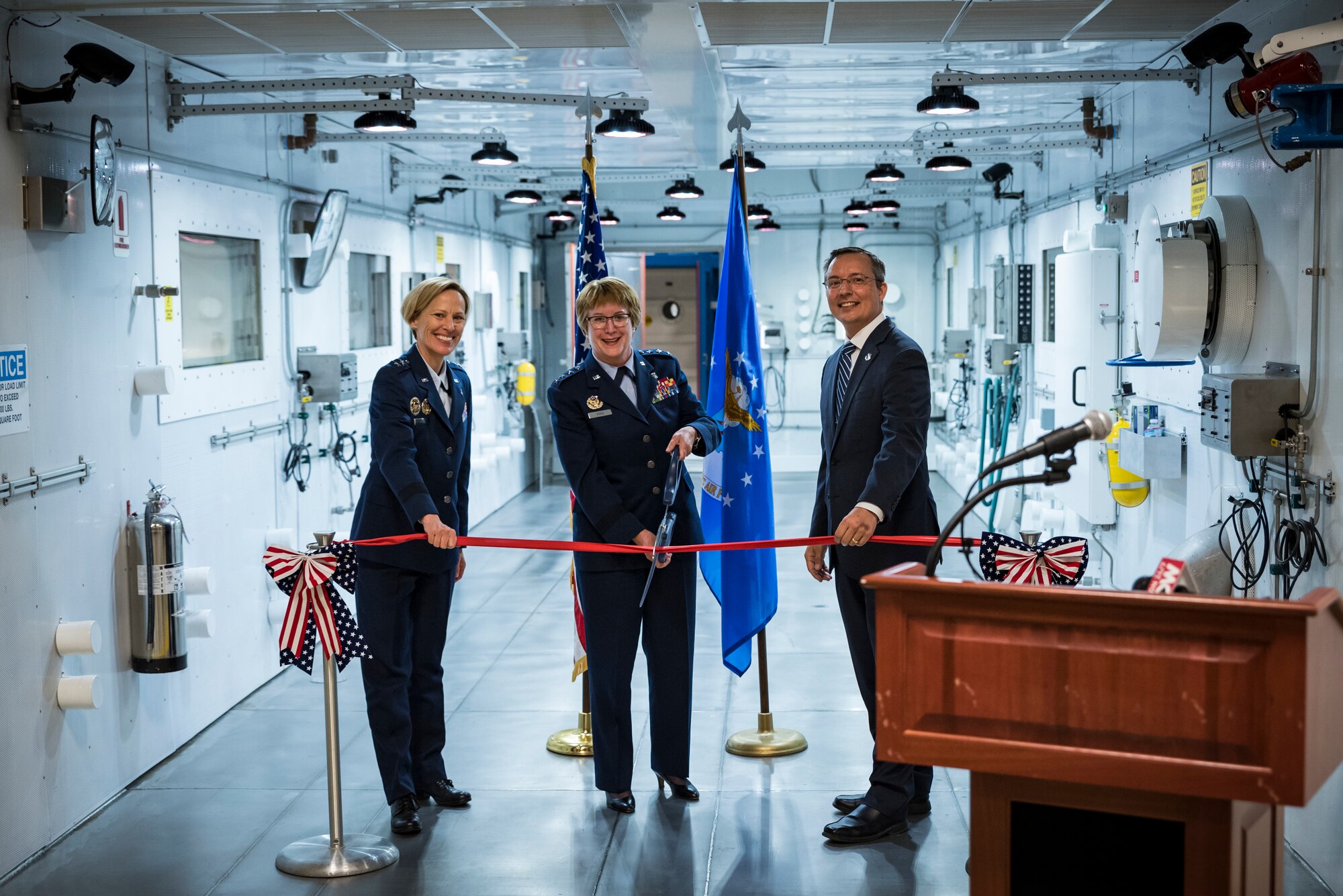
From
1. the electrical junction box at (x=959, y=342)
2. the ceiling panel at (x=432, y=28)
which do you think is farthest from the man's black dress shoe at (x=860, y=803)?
the electrical junction box at (x=959, y=342)

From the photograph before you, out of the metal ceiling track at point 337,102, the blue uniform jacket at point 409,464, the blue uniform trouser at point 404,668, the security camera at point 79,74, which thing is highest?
the metal ceiling track at point 337,102

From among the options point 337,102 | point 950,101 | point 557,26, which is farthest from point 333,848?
point 950,101

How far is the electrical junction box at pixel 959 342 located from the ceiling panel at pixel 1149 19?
6353mm

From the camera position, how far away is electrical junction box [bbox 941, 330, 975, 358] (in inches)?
464

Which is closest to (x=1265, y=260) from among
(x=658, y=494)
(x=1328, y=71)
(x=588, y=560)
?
(x=1328, y=71)

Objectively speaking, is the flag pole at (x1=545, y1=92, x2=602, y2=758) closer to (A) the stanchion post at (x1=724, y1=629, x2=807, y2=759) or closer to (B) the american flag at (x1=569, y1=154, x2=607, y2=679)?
(B) the american flag at (x1=569, y1=154, x2=607, y2=679)

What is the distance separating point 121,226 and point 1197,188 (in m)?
4.31

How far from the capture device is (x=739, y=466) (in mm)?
4832

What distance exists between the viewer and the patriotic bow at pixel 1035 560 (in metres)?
3.80

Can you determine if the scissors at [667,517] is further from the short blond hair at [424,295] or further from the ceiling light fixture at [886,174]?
the ceiling light fixture at [886,174]

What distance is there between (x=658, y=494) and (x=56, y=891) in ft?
7.20

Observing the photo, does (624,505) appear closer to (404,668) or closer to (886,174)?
(404,668)

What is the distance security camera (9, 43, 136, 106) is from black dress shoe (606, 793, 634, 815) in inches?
115

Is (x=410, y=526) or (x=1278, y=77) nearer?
(x=1278, y=77)
